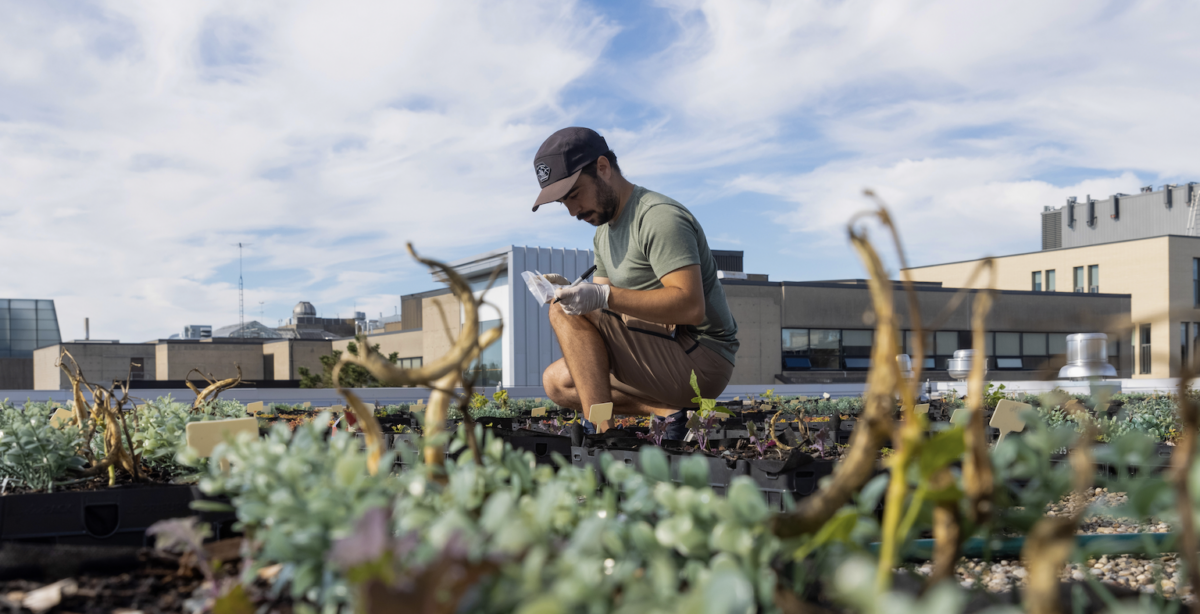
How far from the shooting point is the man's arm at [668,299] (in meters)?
2.91

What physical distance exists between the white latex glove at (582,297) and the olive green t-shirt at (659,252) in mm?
255

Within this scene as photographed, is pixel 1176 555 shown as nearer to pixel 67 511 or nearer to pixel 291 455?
pixel 291 455

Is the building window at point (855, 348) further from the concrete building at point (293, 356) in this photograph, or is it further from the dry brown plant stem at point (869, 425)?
the dry brown plant stem at point (869, 425)

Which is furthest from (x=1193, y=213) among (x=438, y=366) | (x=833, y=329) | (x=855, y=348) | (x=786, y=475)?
(x=438, y=366)

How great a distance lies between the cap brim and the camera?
307 centimetres

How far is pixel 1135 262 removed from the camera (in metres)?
31.2

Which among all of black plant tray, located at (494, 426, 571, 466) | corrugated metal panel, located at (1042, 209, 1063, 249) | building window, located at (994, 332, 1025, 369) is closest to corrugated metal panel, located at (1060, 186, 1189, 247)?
corrugated metal panel, located at (1042, 209, 1063, 249)

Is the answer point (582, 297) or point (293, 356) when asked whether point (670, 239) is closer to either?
point (582, 297)

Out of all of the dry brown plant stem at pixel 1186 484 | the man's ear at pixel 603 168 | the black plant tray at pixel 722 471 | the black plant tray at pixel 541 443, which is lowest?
the black plant tray at pixel 541 443

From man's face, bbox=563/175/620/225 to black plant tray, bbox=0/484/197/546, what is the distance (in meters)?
2.02

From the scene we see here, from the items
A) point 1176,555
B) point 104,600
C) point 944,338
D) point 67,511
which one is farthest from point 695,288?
point 944,338

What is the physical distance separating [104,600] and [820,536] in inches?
31.5

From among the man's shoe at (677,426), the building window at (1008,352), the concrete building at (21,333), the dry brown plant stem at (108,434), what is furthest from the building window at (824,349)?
the concrete building at (21,333)

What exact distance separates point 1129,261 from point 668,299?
35.5 metres
